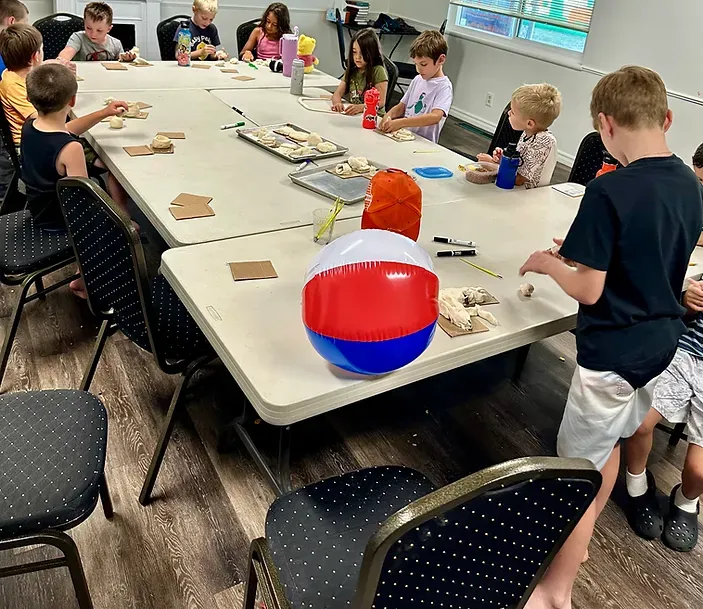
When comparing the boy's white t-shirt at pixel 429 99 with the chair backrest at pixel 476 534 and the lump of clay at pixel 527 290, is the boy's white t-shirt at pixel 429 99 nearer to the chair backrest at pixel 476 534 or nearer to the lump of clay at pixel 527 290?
the lump of clay at pixel 527 290

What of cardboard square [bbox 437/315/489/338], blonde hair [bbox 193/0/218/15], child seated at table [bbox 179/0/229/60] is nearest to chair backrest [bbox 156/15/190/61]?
child seated at table [bbox 179/0/229/60]

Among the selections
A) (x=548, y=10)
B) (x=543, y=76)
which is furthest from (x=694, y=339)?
(x=548, y=10)

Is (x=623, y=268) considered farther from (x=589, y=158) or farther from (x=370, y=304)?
(x=589, y=158)

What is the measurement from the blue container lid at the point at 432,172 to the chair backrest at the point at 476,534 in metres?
1.62

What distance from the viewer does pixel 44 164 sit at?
210cm

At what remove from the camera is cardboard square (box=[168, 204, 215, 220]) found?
1.76 m

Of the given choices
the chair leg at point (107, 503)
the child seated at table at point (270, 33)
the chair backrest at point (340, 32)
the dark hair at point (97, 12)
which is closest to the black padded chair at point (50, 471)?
the chair leg at point (107, 503)

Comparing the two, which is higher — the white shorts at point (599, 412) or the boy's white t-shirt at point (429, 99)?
the boy's white t-shirt at point (429, 99)

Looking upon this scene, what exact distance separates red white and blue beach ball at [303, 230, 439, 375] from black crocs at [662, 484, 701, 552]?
1111 millimetres

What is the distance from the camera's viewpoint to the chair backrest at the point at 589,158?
A: 100.0 inches

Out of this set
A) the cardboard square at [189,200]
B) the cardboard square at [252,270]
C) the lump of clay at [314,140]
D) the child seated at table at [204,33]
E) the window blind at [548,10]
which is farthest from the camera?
the window blind at [548,10]

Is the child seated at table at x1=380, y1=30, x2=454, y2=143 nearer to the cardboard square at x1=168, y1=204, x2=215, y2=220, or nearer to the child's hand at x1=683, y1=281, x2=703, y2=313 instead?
the cardboard square at x1=168, y1=204, x2=215, y2=220

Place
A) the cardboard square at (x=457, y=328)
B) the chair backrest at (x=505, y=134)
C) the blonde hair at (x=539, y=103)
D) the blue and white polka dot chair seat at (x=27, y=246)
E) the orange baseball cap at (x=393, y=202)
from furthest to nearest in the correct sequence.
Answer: the chair backrest at (x=505, y=134)
the blonde hair at (x=539, y=103)
the blue and white polka dot chair seat at (x=27, y=246)
the orange baseball cap at (x=393, y=202)
the cardboard square at (x=457, y=328)

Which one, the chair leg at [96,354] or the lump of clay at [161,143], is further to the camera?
the lump of clay at [161,143]
